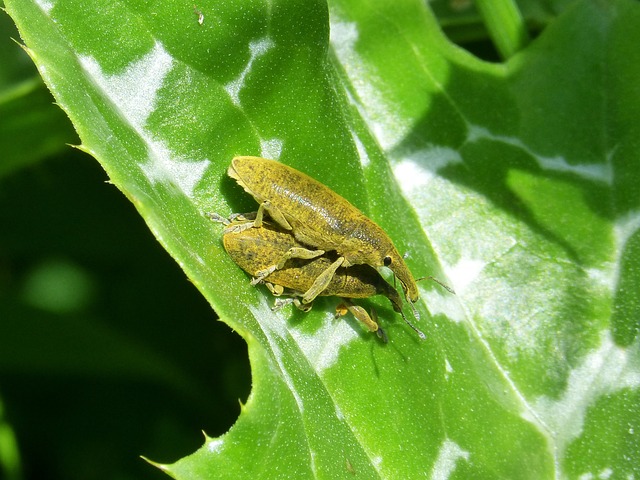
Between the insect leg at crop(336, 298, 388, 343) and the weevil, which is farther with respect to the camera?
the insect leg at crop(336, 298, 388, 343)

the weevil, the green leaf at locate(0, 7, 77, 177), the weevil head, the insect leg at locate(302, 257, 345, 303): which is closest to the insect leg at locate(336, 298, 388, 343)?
the weevil

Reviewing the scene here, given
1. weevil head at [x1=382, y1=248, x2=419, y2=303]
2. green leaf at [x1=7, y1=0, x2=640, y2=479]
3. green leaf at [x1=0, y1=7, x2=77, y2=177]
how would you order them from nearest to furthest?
green leaf at [x1=7, y1=0, x2=640, y2=479]
weevil head at [x1=382, y1=248, x2=419, y2=303]
green leaf at [x1=0, y1=7, x2=77, y2=177]

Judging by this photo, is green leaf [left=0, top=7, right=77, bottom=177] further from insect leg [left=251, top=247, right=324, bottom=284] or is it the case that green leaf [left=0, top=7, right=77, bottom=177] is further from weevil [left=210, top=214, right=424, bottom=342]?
insect leg [left=251, top=247, right=324, bottom=284]

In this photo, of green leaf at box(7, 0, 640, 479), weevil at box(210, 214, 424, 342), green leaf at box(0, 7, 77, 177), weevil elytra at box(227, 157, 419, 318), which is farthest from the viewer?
green leaf at box(0, 7, 77, 177)

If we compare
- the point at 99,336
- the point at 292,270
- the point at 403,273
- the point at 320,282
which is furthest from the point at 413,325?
the point at 99,336

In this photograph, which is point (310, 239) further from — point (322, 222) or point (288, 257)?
point (288, 257)

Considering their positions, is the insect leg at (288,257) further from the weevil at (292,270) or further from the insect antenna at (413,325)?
the insect antenna at (413,325)

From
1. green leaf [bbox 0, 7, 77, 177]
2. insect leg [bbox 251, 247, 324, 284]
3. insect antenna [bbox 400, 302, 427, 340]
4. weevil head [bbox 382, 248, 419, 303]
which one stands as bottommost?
insect antenna [bbox 400, 302, 427, 340]

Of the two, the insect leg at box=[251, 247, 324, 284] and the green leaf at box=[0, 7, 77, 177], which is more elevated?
the green leaf at box=[0, 7, 77, 177]
